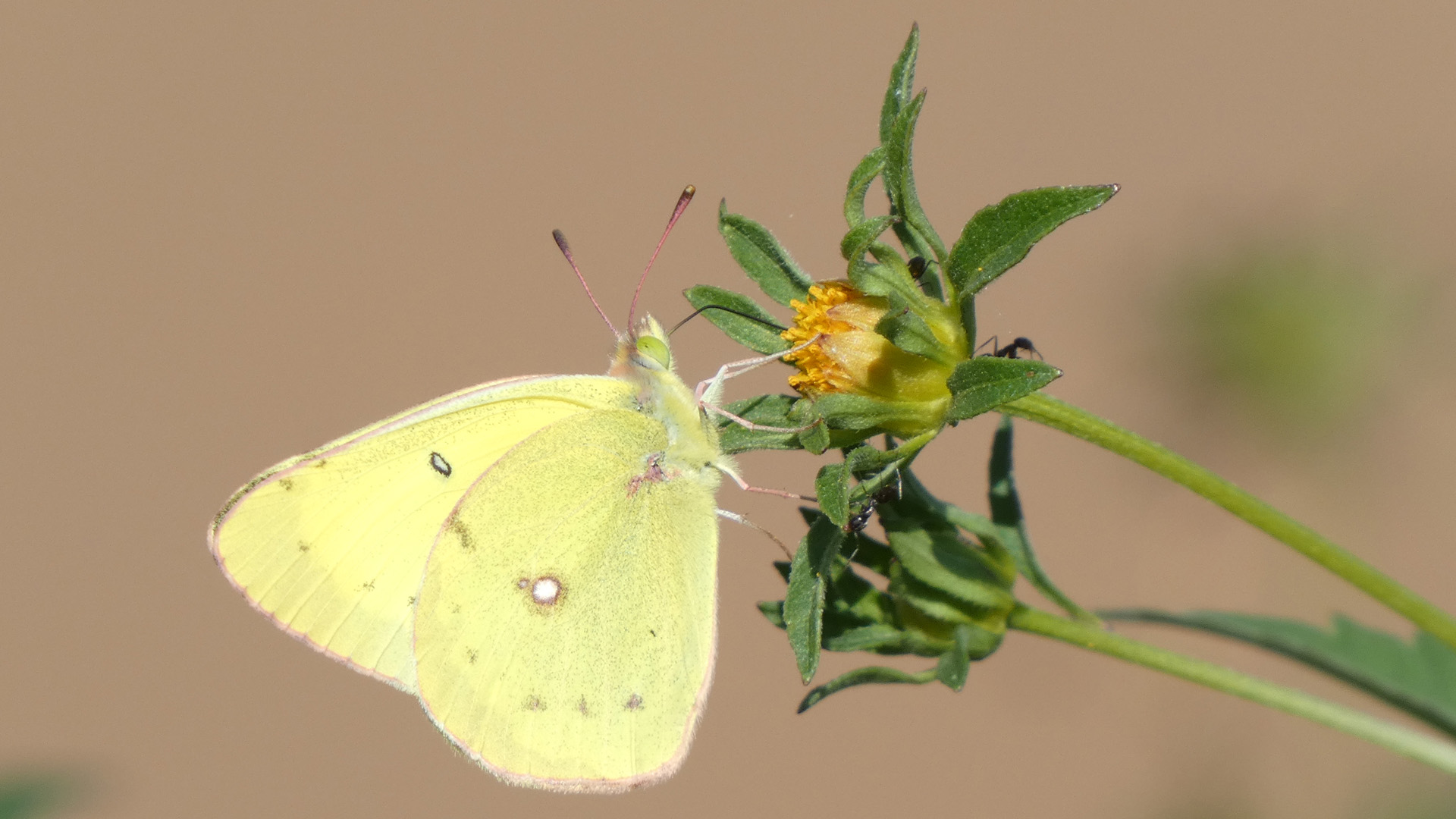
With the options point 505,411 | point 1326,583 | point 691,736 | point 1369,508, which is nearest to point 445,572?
point 505,411

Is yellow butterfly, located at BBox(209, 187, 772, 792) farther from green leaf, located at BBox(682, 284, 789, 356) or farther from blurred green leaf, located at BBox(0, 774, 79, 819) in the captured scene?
blurred green leaf, located at BBox(0, 774, 79, 819)

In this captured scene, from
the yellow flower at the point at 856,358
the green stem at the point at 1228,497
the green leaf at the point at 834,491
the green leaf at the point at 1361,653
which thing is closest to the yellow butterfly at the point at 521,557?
the yellow flower at the point at 856,358

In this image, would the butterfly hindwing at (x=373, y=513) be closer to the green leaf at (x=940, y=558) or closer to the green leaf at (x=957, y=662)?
the green leaf at (x=940, y=558)

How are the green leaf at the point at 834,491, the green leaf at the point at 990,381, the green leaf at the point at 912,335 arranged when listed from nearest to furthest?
the green leaf at the point at 990,381, the green leaf at the point at 834,491, the green leaf at the point at 912,335

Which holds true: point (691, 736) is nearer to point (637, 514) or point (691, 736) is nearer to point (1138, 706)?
point (637, 514)

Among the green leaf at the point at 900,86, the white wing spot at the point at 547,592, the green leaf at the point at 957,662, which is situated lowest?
the green leaf at the point at 957,662

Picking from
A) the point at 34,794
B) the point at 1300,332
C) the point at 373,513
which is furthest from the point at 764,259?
the point at 1300,332

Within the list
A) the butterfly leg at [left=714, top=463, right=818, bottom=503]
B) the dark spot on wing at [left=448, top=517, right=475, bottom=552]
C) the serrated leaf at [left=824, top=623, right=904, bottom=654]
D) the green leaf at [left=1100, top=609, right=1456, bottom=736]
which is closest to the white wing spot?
the dark spot on wing at [left=448, top=517, right=475, bottom=552]
